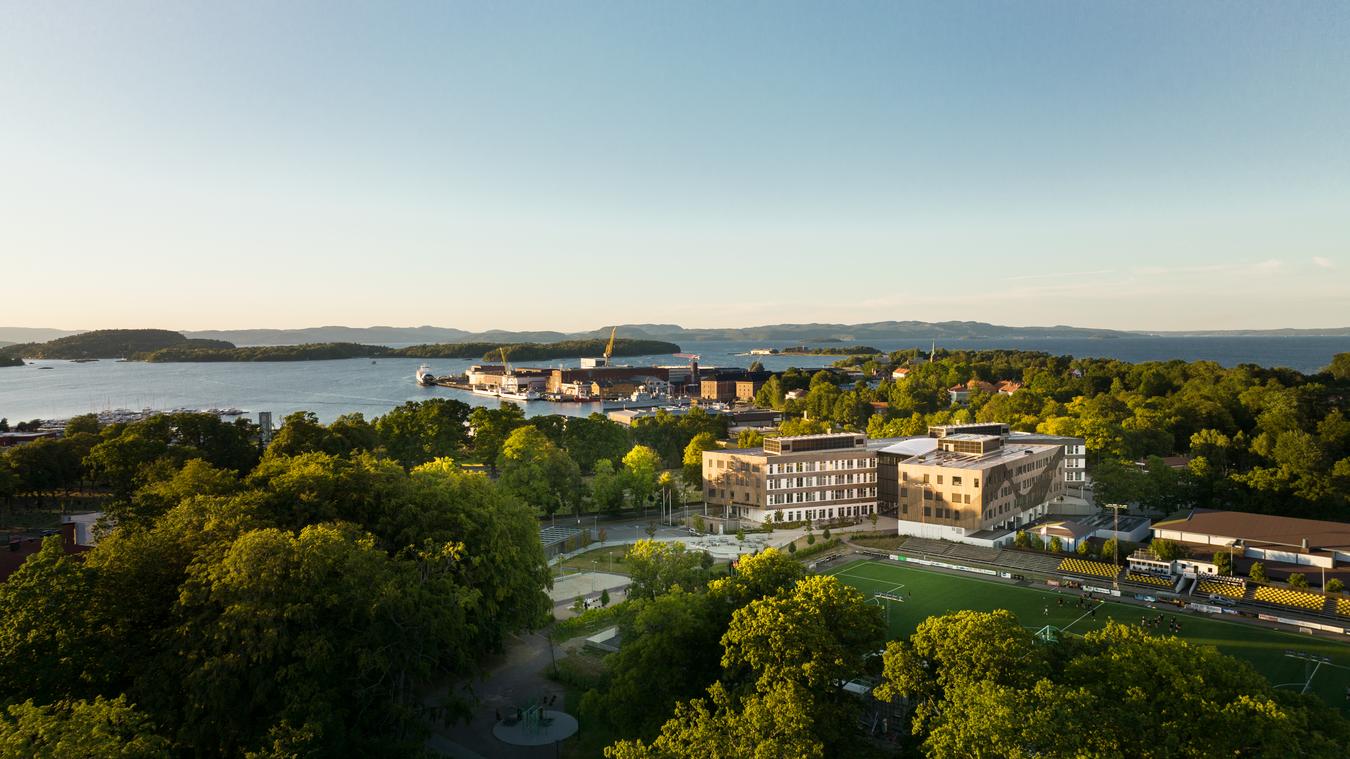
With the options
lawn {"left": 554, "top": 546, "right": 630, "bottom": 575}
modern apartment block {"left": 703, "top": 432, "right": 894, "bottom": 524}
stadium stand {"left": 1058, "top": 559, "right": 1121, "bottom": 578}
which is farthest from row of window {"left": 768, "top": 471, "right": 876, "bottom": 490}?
stadium stand {"left": 1058, "top": 559, "right": 1121, "bottom": 578}

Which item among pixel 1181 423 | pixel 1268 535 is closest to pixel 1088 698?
pixel 1268 535

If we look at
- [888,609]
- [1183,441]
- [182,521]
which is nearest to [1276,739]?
[888,609]

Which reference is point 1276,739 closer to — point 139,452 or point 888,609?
point 888,609

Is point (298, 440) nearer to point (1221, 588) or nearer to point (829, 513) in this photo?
point (829, 513)

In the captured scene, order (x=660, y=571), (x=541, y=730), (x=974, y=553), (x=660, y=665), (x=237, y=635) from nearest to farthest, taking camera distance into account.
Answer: (x=237, y=635)
(x=660, y=665)
(x=541, y=730)
(x=660, y=571)
(x=974, y=553)

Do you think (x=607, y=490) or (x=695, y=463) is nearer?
(x=607, y=490)

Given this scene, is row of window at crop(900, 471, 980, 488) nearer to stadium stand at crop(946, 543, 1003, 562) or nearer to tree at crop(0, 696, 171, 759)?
stadium stand at crop(946, 543, 1003, 562)

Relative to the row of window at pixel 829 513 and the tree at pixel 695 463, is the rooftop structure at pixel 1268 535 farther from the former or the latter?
the tree at pixel 695 463
